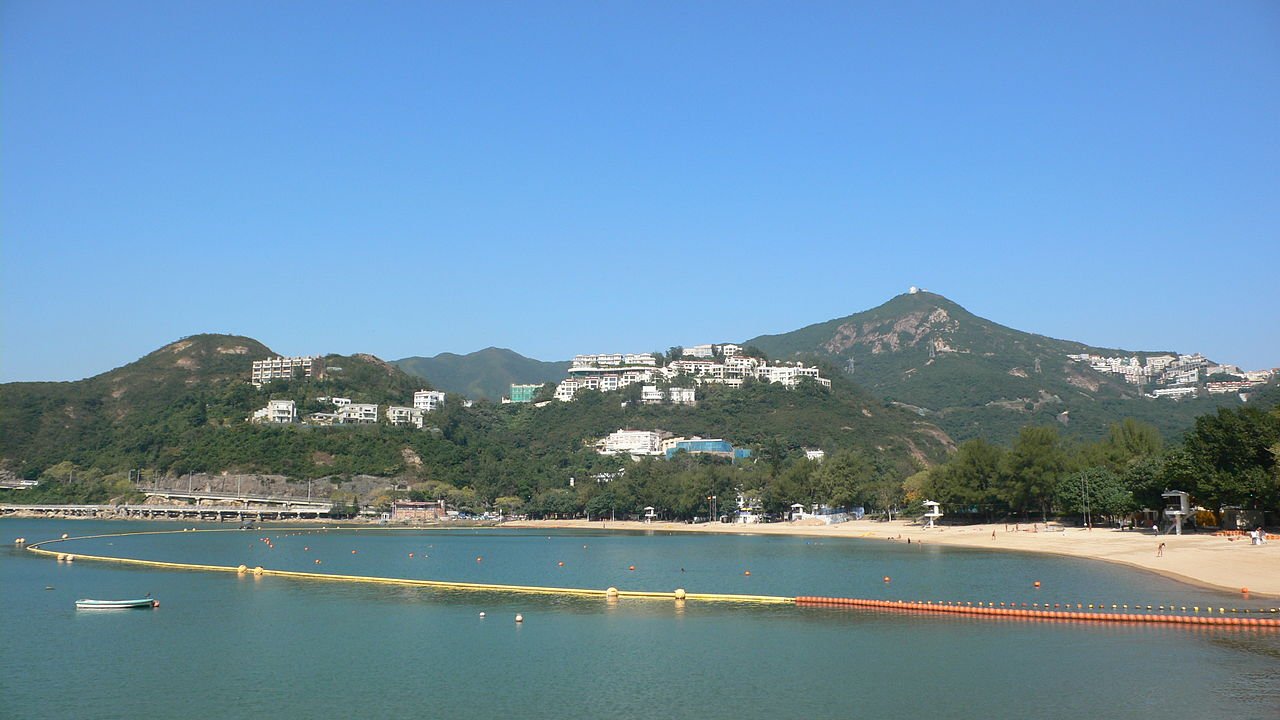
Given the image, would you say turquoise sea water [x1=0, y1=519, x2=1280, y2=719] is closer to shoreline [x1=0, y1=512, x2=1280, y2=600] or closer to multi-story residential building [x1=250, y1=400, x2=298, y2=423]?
shoreline [x1=0, y1=512, x2=1280, y2=600]

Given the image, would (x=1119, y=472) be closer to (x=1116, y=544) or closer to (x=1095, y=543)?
(x=1095, y=543)

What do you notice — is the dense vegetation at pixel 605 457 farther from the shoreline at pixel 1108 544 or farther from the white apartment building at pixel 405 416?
the shoreline at pixel 1108 544

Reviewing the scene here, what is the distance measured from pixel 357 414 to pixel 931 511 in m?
117

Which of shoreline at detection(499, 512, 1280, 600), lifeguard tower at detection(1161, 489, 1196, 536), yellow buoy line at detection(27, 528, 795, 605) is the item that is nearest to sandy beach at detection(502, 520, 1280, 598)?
shoreline at detection(499, 512, 1280, 600)

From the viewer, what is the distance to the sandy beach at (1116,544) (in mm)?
44219

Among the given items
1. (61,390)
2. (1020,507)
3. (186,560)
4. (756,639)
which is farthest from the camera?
(61,390)

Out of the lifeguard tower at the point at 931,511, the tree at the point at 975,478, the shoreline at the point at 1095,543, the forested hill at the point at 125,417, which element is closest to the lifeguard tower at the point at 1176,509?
the shoreline at the point at 1095,543

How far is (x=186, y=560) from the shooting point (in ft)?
226

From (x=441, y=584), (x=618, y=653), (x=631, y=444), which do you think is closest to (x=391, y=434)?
(x=631, y=444)

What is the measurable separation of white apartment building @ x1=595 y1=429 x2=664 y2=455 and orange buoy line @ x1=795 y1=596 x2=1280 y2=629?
12950 cm

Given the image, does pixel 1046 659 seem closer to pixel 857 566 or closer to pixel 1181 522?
pixel 857 566

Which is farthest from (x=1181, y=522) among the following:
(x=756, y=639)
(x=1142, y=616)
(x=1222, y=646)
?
(x=756, y=639)

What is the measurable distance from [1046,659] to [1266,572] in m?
20.8

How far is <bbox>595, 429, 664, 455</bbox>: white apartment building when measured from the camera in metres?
173
